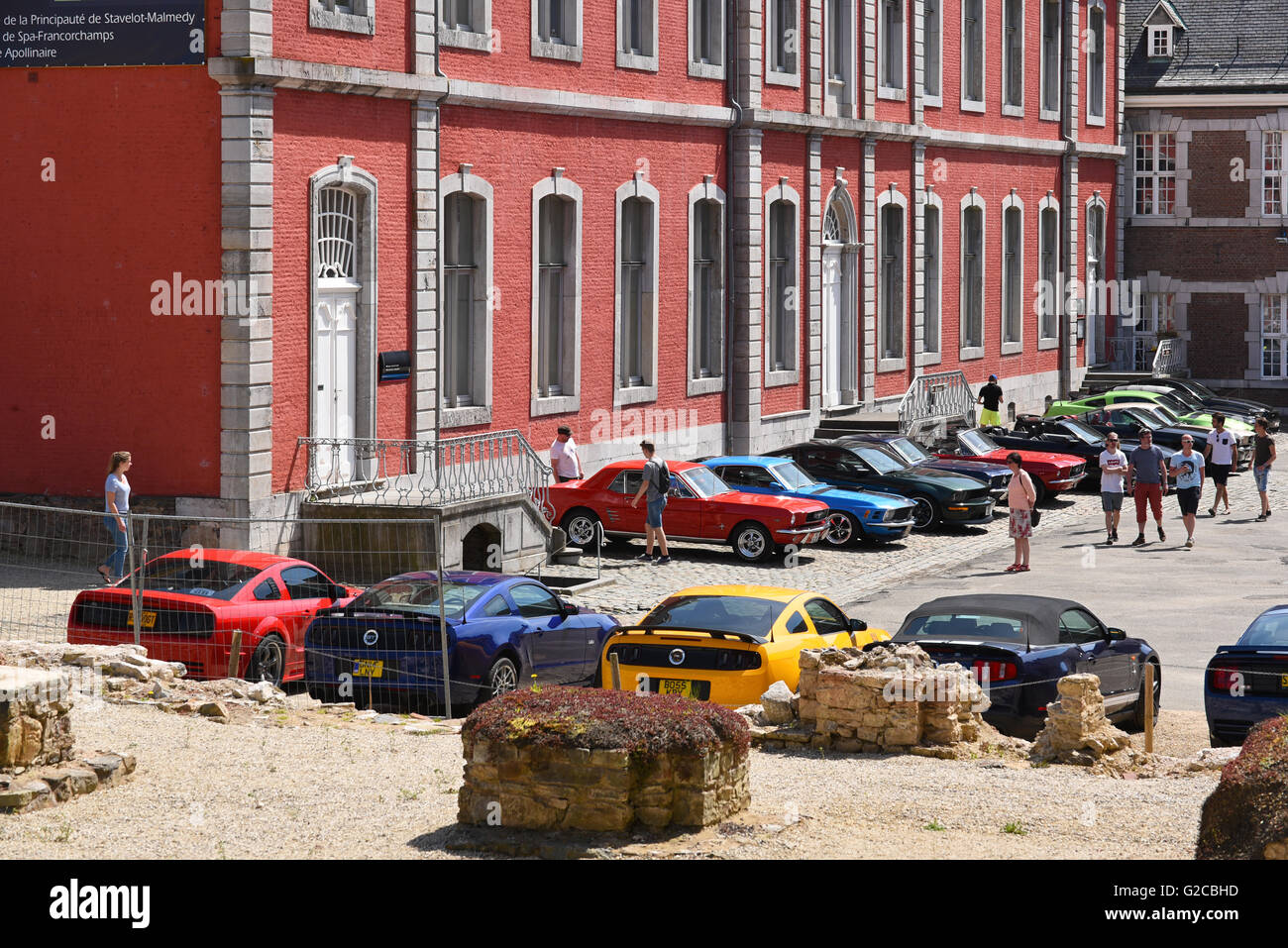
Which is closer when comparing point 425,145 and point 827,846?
point 827,846

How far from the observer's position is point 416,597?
1653 centimetres

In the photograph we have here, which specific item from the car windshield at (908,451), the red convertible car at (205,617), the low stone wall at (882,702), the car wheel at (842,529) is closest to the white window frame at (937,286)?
the car windshield at (908,451)

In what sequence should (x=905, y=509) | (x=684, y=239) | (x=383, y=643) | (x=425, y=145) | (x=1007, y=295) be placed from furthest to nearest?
(x=1007, y=295)
(x=684, y=239)
(x=905, y=509)
(x=425, y=145)
(x=383, y=643)

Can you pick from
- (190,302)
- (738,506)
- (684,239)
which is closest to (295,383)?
(190,302)

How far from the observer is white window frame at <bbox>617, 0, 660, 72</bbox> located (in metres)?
31.1

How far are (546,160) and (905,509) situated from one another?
7.86 m

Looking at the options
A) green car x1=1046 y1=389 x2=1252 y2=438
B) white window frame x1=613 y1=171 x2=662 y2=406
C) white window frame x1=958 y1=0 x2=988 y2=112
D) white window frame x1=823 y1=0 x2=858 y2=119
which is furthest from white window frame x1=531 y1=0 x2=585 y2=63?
white window frame x1=958 y1=0 x2=988 y2=112

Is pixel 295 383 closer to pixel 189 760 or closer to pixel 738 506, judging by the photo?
pixel 738 506

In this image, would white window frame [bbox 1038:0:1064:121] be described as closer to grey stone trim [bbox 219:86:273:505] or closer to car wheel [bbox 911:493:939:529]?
car wheel [bbox 911:493:939:529]

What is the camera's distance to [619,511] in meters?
27.0

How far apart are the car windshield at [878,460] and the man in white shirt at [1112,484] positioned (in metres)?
3.55

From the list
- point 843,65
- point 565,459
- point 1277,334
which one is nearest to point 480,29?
point 565,459

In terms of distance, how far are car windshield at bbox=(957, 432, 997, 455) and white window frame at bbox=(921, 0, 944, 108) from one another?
1108 cm

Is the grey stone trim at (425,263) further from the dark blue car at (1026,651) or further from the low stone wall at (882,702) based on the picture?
the low stone wall at (882,702)
